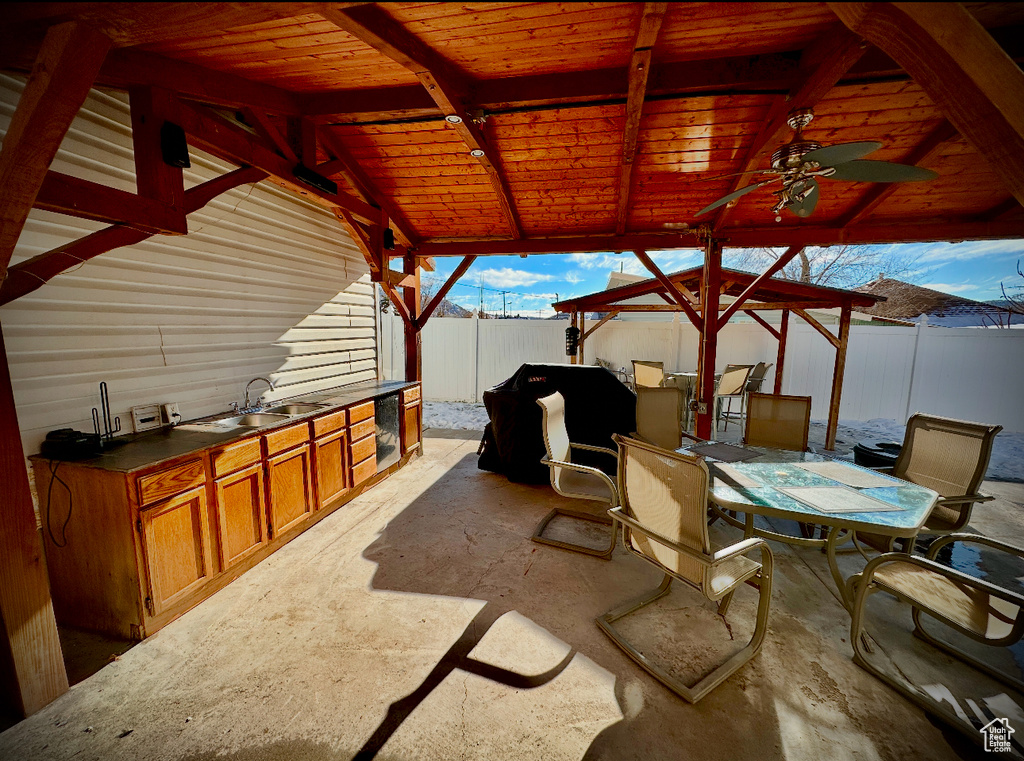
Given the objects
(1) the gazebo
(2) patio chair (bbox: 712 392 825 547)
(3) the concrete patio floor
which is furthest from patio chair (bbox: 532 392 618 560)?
(1) the gazebo

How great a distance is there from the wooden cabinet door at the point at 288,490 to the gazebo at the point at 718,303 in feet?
14.1

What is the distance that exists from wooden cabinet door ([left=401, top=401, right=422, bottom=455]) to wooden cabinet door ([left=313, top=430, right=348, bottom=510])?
1180mm

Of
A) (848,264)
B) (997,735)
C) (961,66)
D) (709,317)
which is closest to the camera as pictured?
(961,66)

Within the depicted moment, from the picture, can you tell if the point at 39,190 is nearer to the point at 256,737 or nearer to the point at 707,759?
the point at 256,737

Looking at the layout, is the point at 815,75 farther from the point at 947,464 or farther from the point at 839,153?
the point at 947,464

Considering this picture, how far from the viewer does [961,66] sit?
3.51ft

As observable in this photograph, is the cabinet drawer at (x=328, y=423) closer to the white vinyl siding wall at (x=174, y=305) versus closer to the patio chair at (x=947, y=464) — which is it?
the white vinyl siding wall at (x=174, y=305)

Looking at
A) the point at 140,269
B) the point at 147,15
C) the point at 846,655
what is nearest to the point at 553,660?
the point at 846,655

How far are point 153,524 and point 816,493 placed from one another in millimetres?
3737

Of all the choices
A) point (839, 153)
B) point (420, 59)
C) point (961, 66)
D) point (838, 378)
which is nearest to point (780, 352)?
point (838, 378)

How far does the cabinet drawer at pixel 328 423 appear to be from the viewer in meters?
3.36

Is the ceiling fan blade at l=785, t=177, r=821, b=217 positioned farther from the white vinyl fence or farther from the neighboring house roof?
the neighboring house roof

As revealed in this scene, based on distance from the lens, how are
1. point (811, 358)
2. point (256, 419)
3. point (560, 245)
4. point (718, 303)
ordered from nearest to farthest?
point (256, 419) → point (718, 303) → point (560, 245) → point (811, 358)

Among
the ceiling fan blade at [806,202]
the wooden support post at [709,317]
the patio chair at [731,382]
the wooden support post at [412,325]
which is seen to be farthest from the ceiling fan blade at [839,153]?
the patio chair at [731,382]
